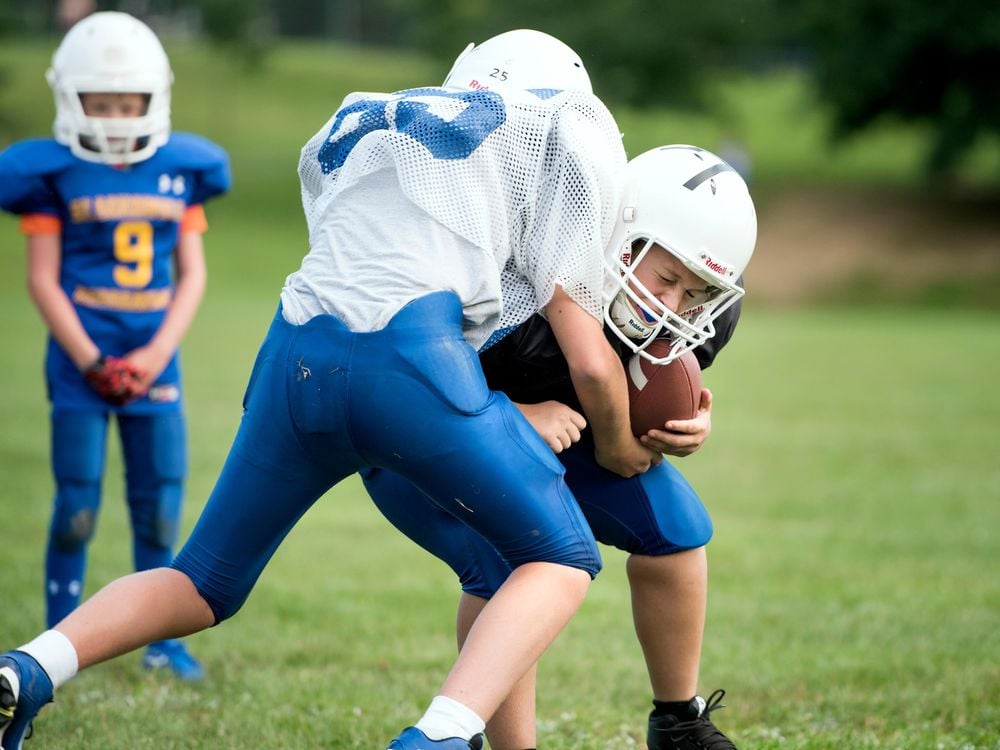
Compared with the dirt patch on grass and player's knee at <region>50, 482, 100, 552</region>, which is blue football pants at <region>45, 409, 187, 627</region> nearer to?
player's knee at <region>50, 482, 100, 552</region>

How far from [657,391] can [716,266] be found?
1.04ft

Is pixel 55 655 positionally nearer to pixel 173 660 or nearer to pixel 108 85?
pixel 173 660

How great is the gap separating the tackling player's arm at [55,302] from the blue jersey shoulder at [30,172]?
0.11 meters

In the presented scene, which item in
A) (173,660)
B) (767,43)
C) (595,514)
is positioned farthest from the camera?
(767,43)

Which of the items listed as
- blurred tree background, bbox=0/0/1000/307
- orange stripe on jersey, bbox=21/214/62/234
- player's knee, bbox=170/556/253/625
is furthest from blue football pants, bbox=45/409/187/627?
blurred tree background, bbox=0/0/1000/307

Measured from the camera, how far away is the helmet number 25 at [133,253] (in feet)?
14.6

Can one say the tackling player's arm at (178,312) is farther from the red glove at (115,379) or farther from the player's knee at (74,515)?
the player's knee at (74,515)

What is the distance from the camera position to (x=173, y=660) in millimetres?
4414

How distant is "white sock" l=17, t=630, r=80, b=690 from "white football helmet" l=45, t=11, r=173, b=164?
2.15m

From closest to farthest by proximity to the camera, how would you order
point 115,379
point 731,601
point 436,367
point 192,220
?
1. point 436,367
2. point 115,379
3. point 192,220
4. point 731,601

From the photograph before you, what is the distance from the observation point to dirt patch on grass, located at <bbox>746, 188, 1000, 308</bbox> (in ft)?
77.3

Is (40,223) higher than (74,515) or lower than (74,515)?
higher

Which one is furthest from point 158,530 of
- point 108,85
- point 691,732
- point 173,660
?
point 691,732

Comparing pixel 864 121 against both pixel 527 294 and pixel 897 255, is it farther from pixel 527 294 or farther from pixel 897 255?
pixel 527 294
